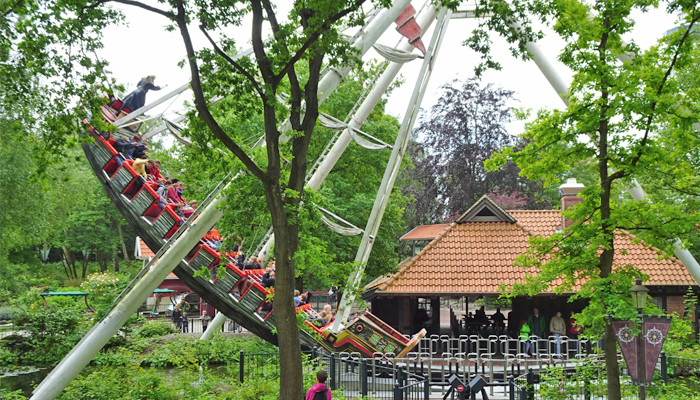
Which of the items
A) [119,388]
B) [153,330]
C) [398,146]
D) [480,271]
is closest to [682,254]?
[480,271]

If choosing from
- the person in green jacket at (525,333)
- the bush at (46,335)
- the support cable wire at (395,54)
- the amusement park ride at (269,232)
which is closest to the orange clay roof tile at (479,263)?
the person in green jacket at (525,333)

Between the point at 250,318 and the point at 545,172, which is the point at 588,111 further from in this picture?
the point at 250,318

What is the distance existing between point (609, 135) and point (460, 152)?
23.8 meters

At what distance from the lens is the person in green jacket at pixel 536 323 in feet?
58.3

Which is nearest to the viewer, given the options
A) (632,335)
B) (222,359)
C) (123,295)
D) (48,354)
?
(632,335)

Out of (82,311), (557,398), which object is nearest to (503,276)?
(557,398)

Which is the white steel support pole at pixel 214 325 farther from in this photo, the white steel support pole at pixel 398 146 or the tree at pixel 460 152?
the tree at pixel 460 152

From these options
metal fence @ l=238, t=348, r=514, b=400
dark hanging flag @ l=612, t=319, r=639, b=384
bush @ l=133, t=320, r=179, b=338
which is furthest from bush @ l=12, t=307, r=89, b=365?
dark hanging flag @ l=612, t=319, r=639, b=384

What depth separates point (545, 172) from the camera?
10148 millimetres

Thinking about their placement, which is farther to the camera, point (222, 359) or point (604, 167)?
point (222, 359)

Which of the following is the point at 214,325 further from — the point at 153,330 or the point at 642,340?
the point at 642,340

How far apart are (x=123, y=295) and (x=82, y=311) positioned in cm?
995

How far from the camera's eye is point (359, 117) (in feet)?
52.2

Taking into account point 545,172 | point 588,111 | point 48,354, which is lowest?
point 48,354
